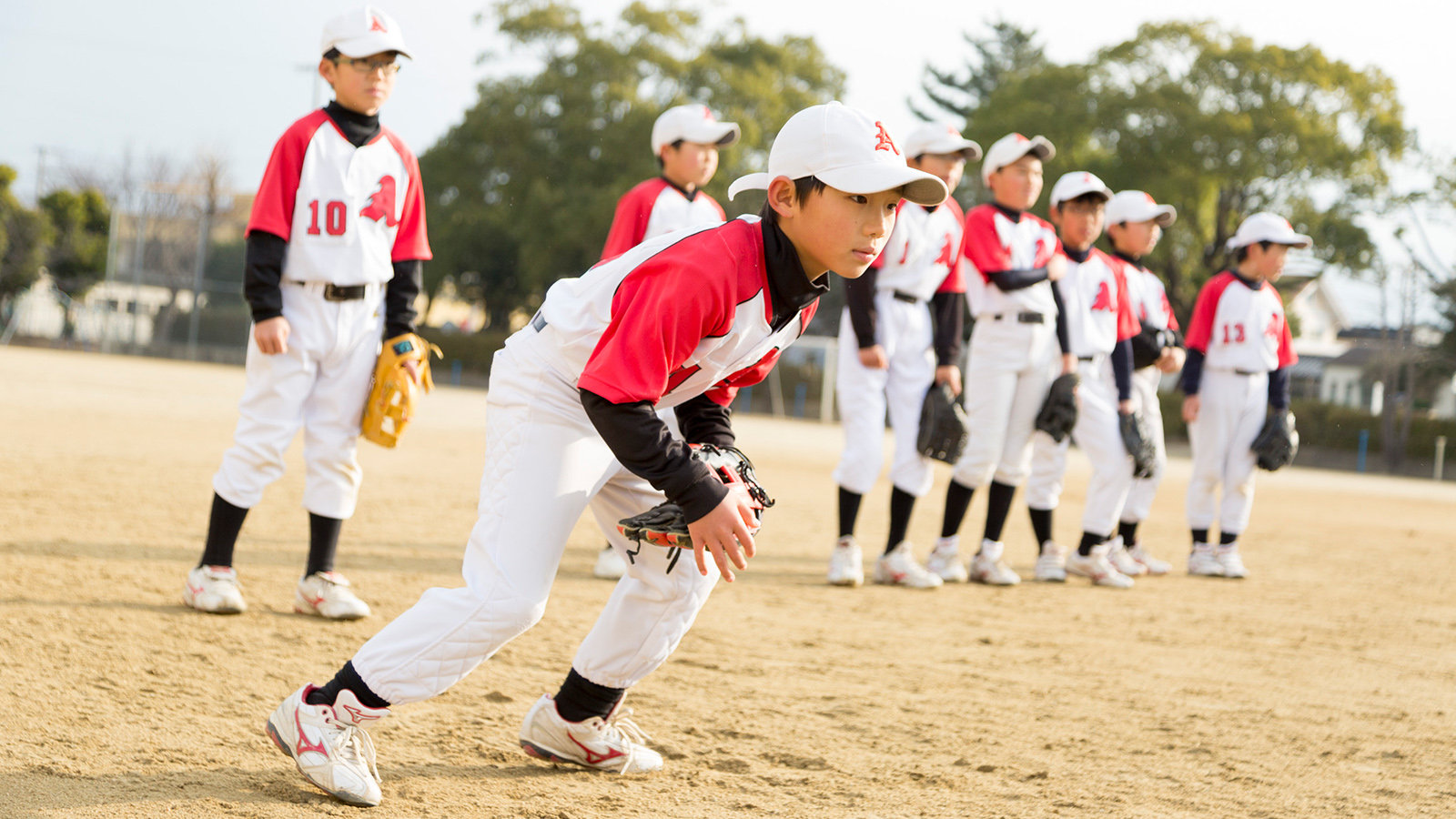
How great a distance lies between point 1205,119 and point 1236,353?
23547 millimetres

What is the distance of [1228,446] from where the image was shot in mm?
7684

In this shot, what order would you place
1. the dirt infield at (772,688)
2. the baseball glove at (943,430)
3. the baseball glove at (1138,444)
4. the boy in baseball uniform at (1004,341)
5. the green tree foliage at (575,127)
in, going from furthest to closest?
the green tree foliage at (575,127) → the baseball glove at (1138,444) → the boy in baseball uniform at (1004,341) → the baseball glove at (943,430) → the dirt infield at (772,688)

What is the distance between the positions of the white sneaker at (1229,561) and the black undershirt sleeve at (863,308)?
3.11 metres

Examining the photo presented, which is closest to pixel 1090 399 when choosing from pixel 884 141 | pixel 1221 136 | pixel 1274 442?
pixel 1274 442

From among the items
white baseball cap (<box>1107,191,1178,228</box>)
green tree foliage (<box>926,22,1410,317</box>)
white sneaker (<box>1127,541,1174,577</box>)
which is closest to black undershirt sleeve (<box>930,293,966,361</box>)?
white baseball cap (<box>1107,191,1178,228</box>)

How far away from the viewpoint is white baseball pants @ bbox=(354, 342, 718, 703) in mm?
2617

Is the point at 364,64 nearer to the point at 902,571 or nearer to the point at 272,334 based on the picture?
the point at 272,334

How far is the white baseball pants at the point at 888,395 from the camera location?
6.09m

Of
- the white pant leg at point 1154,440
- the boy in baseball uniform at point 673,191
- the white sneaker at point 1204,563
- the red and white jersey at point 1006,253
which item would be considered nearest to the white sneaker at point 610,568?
the boy in baseball uniform at point 673,191

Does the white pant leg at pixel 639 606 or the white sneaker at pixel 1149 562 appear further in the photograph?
the white sneaker at pixel 1149 562

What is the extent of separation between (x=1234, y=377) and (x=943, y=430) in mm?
2835

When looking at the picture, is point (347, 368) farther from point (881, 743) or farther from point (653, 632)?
point (881, 743)

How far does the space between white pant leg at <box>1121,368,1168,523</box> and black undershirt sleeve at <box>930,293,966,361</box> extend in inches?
62.2

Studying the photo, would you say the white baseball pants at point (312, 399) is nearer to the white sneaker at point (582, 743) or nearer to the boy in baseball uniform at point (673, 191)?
the boy in baseball uniform at point (673, 191)
